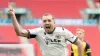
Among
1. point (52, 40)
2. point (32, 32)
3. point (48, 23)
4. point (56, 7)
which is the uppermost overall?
point (56, 7)

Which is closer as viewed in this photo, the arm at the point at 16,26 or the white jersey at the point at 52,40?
the arm at the point at 16,26

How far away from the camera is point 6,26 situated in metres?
14.7

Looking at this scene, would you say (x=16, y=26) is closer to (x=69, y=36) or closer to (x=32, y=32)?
(x=32, y=32)

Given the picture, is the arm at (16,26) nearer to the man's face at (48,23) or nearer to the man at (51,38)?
the man at (51,38)

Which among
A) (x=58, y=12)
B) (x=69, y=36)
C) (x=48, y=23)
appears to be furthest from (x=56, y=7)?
(x=48, y=23)

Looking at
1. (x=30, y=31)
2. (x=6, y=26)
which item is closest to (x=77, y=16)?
(x=6, y=26)

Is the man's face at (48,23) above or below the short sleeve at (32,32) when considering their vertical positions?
above

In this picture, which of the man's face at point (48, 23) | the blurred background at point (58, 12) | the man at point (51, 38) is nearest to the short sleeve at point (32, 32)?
the man at point (51, 38)

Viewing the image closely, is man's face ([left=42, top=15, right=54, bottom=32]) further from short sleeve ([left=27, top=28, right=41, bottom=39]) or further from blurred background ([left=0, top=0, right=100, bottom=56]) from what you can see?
blurred background ([left=0, top=0, right=100, bottom=56])

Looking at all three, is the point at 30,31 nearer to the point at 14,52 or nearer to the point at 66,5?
the point at 14,52

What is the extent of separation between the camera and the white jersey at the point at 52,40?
14.1 ft

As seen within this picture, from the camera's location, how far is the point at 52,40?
4352mm

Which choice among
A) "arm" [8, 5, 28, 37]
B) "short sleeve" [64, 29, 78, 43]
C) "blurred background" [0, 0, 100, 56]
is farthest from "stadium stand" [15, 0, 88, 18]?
"arm" [8, 5, 28, 37]

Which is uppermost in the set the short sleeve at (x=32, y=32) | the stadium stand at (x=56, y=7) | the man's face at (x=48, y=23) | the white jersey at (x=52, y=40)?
the stadium stand at (x=56, y=7)
